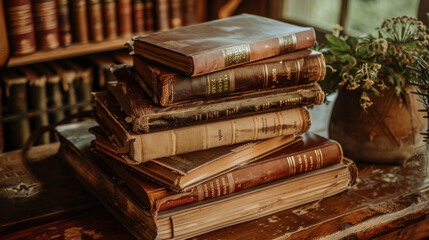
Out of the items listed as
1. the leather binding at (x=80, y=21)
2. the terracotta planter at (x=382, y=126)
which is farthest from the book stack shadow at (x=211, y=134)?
the leather binding at (x=80, y=21)

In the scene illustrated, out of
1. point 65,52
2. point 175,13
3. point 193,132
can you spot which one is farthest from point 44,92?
point 193,132

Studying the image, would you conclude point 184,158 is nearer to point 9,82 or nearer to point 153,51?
point 153,51

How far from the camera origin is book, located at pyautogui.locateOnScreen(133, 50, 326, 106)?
77cm

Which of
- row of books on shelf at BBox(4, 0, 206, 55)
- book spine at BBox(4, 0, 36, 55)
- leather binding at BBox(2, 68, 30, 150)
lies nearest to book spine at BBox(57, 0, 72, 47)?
row of books on shelf at BBox(4, 0, 206, 55)

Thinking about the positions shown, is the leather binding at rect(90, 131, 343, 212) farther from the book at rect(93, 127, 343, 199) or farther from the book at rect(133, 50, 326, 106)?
the book at rect(133, 50, 326, 106)

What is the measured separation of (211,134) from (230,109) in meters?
0.05

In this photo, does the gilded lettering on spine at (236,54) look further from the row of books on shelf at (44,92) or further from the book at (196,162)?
the row of books on shelf at (44,92)

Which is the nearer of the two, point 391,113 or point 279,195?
point 279,195

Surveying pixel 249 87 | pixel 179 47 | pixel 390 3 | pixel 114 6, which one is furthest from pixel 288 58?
pixel 390 3

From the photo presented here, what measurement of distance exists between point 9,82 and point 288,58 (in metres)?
1.44

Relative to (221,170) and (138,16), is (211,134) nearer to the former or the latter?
(221,170)

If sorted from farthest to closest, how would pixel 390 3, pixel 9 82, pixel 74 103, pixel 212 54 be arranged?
pixel 390 3 < pixel 74 103 < pixel 9 82 < pixel 212 54

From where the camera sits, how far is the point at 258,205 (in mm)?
846

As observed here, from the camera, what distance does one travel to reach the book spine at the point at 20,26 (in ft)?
5.79
